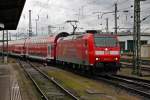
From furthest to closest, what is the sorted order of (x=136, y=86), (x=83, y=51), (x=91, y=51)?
(x=83, y=51)
(x=91, y=51)
(x=136, y=86)

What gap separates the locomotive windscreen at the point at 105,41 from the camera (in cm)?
2473

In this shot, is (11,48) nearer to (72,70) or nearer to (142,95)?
(72,70)

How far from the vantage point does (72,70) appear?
32.3 meters

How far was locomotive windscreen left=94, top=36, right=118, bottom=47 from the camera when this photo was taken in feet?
81.1

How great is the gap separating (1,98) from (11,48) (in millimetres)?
61245

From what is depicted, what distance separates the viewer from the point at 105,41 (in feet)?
82.0

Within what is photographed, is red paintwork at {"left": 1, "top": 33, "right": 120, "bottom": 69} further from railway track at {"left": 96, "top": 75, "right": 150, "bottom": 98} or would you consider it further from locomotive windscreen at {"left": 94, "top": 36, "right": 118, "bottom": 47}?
railway track at {"left": 96, "top": 75, "right": 150, "bottom": 98}

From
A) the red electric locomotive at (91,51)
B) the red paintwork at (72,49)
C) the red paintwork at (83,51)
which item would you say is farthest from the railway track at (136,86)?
the red paintwork at (72,49)

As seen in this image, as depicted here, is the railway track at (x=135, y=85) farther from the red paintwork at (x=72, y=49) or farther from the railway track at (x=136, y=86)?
the red paintwork at (x=72, y=49)

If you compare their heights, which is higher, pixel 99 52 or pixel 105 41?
pixel 105 41

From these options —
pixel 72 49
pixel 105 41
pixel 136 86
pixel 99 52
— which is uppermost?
pixel 105 41

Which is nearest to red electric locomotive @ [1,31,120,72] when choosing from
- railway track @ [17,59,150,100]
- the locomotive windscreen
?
the locomotive windscreen

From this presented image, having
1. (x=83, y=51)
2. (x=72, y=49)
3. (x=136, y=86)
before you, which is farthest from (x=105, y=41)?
(x=136, y=86)

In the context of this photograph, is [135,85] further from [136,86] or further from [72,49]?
[72,49]
